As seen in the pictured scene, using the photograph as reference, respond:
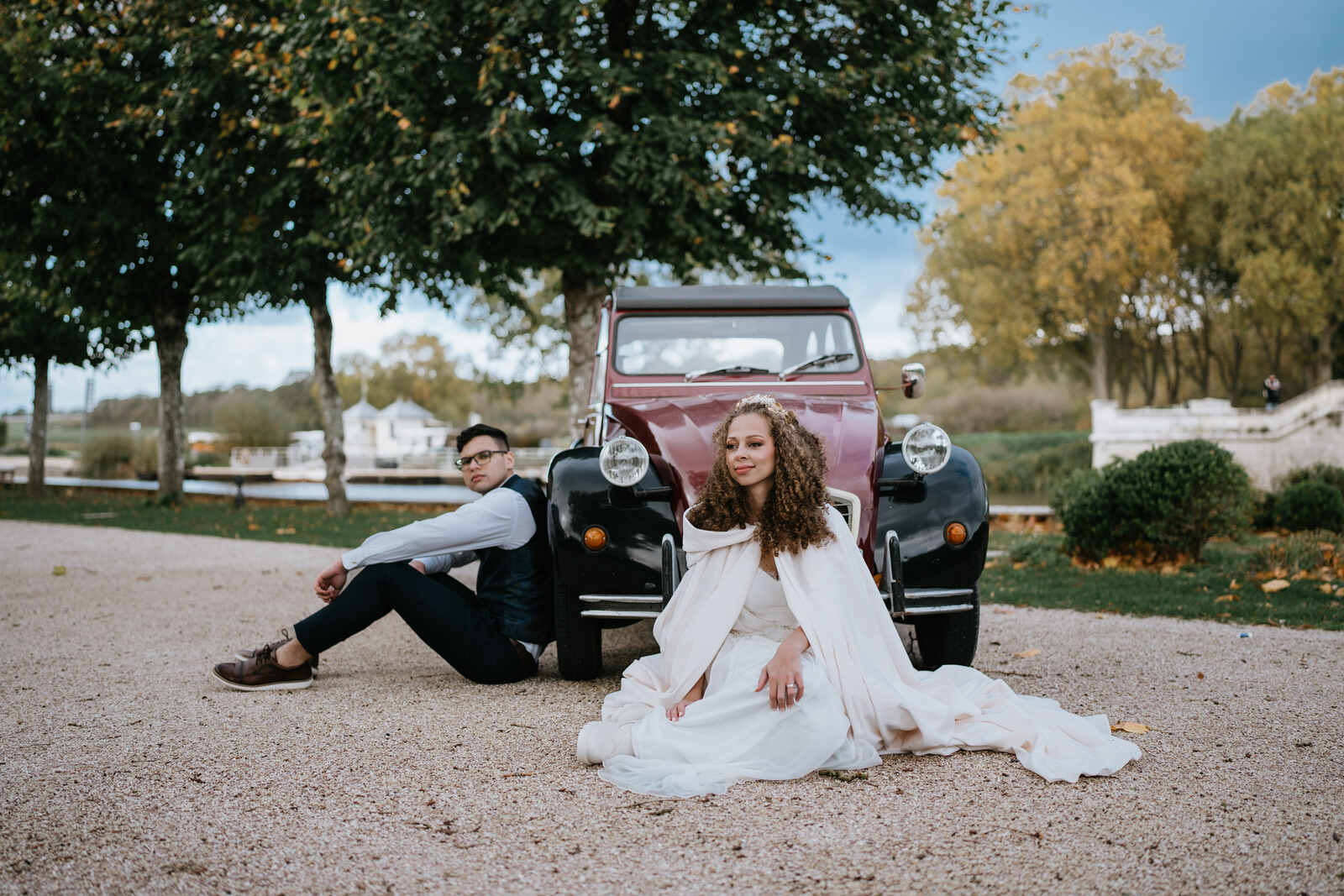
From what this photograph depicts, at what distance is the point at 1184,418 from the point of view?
95.8 ft

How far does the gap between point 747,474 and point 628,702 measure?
42.6 inches

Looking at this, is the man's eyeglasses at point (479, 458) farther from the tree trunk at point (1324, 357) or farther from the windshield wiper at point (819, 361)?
the tree trunk at point (1324, 357)

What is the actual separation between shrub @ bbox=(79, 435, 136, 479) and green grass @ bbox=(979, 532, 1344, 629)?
136 feet

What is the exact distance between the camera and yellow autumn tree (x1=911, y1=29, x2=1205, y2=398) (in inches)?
1369

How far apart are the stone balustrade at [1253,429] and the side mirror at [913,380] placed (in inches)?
895

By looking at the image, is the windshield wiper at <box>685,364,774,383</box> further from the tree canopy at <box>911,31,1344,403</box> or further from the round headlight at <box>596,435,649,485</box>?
the tree canopy at <box>911,31,1344,403</box>

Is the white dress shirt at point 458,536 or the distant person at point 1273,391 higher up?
the distant person at point 1273,391

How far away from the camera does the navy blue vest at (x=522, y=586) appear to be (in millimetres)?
5348

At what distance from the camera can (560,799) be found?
3.64 meters

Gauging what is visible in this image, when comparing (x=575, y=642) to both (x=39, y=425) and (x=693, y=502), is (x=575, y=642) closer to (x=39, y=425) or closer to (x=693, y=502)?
(x=693, y=502)

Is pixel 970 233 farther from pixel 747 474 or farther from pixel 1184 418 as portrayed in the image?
pixel 747 474

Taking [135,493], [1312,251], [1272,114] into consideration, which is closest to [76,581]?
[135,493]

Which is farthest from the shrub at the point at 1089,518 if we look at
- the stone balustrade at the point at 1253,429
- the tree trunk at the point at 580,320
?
the stone balustrade at the point at 1253,429

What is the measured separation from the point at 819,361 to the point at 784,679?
10.6ft
